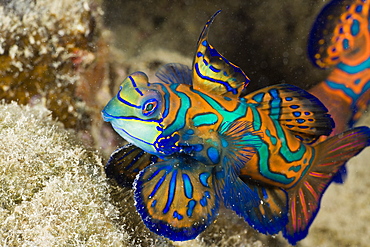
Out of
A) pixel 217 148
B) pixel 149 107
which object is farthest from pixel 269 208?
pixel 149 107

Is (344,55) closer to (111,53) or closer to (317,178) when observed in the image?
(317,178)

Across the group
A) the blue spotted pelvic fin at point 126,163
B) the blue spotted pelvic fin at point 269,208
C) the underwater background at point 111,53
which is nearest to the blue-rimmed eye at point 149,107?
the blue spotted pelvic fin at point 126,163

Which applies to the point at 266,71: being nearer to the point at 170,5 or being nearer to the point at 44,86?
the point at 170,5

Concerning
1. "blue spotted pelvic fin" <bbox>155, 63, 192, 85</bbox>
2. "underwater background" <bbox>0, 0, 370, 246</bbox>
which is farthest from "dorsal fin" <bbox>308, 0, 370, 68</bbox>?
"blue spotted pelvic fin" <bbox>155, 63, 192, 85</bbox>

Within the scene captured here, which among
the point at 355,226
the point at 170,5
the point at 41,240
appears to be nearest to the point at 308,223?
the point at 355,226

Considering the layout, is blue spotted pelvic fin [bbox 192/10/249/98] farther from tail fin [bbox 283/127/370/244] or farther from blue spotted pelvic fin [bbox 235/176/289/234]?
tail fin [bbox 283/127/370/244]
